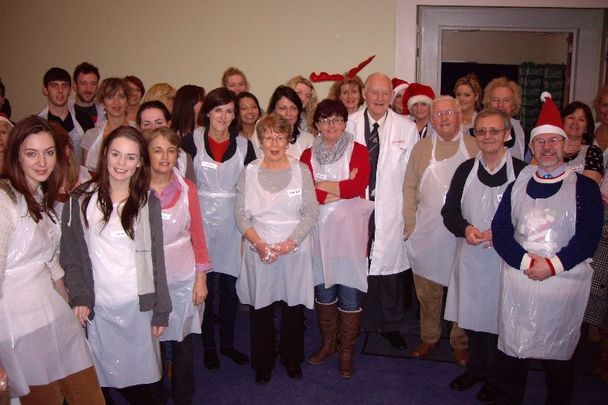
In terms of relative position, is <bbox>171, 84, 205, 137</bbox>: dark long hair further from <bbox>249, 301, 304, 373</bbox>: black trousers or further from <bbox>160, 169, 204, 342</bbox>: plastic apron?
<bbox>249, 301, 304, 373</bbox>: black trousers

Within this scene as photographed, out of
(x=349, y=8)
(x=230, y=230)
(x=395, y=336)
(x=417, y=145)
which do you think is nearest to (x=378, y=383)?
(x=395, y=336)

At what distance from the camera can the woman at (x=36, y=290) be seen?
5.78 ft

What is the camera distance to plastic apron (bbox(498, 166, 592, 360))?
2.14 meters

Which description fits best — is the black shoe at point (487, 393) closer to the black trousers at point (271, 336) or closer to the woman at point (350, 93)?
the black trousers at point (271, 336)

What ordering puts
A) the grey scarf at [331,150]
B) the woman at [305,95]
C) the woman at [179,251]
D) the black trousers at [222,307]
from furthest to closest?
the woman at [305,95]
the black trousers at [222,307]
the grey scarf at [331,150]
the woman at [179,251]

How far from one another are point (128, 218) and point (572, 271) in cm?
188

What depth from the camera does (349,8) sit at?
4793 millimetres

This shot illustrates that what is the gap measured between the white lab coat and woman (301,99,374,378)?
228mm

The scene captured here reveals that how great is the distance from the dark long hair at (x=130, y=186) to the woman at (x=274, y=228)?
25.7 inches

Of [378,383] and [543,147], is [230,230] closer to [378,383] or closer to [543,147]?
[378,383]

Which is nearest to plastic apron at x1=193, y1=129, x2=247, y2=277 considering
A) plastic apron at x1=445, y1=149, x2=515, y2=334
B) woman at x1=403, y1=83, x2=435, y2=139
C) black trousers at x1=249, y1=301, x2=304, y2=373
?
black trousers at x1=249, y1=301, x2=304, y2=373

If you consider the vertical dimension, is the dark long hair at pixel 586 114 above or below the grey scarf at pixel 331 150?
above

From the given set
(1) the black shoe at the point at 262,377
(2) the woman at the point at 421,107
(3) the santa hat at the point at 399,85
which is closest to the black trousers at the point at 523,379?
(1) the black shoe at the point at 262,377

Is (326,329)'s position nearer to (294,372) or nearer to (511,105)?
(294,372)
